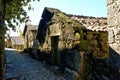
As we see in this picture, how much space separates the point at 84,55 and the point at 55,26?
6.57m

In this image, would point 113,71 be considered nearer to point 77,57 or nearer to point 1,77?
point 1,77

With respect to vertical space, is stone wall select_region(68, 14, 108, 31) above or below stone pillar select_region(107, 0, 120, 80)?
above

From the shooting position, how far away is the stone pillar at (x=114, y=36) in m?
4.18

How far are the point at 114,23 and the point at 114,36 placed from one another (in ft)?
0.72

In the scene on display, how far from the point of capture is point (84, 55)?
8359mm

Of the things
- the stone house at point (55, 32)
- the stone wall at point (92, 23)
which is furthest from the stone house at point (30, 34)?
the stone wall at point (92, 23)

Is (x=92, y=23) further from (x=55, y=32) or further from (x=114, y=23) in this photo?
(x=114, y=23)

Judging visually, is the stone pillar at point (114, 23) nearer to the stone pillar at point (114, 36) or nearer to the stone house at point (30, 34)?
the stone pillar at point (114, 36)

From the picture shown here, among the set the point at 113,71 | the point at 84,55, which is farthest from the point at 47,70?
the point at 113,71

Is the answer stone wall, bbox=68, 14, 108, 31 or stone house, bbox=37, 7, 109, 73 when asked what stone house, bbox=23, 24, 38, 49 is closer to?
stone house, bbox=37, 7, 109, 73

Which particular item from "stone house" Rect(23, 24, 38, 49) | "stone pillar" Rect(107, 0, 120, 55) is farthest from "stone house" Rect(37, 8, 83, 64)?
"stone pillar" Rect(107, 0, 120, 55)

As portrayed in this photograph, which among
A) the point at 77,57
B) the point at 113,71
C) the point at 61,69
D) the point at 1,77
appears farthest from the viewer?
the point at 61,69

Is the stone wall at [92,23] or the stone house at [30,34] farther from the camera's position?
the stone house at [30,34]

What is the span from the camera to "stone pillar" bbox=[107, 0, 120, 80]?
4184mm
